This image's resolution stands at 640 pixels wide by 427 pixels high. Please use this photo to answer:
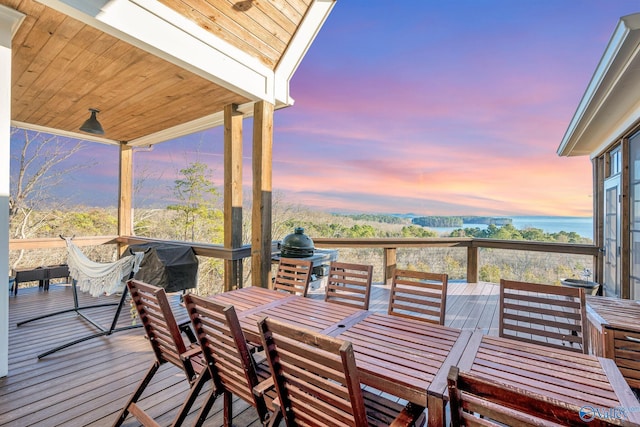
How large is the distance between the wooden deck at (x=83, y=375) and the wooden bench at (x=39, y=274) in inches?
28.6

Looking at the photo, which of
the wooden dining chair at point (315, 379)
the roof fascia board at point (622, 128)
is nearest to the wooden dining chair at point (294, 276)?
the wooden dining chair at point (315, 379)

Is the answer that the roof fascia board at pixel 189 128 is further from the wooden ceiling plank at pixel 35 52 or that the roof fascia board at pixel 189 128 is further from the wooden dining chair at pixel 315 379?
the wooden dining chair at pixel 315 379

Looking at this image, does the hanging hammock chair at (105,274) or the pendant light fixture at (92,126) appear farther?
the pendant light fixture at (92,126)

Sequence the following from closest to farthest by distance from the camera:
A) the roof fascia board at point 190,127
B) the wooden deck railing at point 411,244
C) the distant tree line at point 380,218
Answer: the roof fascia board at point 190,127, the wooden deck railing at point 411,244, the distant tree line at point 380,218

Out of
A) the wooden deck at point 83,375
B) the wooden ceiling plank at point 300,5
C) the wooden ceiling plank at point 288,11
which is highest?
the wooden ceiling plank at point 300,5

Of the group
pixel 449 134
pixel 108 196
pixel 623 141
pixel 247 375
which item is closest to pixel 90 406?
pixel 247 375

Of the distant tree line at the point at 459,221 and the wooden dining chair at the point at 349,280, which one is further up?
the distant tree line at the point at 459,221

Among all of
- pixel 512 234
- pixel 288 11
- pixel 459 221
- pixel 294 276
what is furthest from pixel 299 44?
pixel 512 234

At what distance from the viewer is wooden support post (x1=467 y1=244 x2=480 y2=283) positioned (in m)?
5.76

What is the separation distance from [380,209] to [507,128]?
512 cm

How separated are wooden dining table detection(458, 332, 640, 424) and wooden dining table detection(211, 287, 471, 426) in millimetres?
131

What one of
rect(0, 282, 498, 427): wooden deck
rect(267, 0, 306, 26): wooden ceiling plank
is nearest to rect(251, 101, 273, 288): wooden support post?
rect(267, 0, 306, 26): wooden ceiling plank

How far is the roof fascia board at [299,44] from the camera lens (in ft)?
11.4

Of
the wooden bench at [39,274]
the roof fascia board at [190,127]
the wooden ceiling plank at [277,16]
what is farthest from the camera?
the wooden bench at [39,274]
